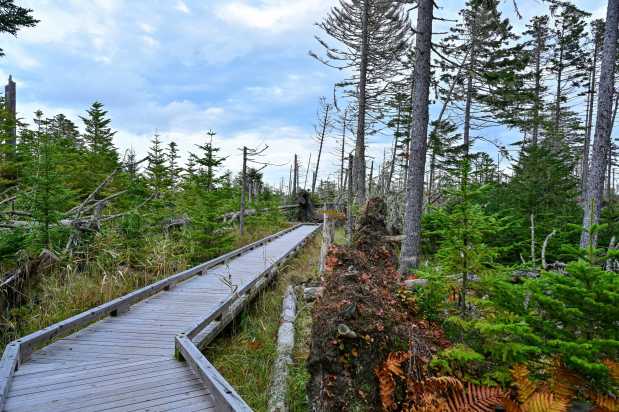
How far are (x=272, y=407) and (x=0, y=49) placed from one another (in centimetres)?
1867

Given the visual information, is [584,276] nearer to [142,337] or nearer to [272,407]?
[272,407]

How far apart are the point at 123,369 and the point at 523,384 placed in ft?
12.8

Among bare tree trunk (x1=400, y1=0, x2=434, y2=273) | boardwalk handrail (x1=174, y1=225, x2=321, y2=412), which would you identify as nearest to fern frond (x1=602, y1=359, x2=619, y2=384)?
boardwalk handrail (x1=174, y1=225, x2=321, y2=412)

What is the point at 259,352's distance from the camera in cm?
484

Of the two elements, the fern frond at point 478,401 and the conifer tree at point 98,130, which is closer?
the fern frond at point 478,401

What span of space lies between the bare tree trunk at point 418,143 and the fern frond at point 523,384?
4.09m

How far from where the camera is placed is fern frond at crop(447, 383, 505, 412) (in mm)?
2689

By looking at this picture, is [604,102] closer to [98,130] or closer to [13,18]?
[13,18]

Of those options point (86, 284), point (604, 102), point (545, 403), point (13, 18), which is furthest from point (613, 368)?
point (13, 18)

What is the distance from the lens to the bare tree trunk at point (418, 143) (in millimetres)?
6898

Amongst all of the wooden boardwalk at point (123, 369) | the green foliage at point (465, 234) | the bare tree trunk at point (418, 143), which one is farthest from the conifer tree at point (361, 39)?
the green foliage at point (465, 234)

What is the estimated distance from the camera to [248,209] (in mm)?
18672

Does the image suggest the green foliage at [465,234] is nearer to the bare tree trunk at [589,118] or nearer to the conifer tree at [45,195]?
the conifer tree at [45,195]

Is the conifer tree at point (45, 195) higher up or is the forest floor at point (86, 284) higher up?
the conifer tree at point (45, 195)
